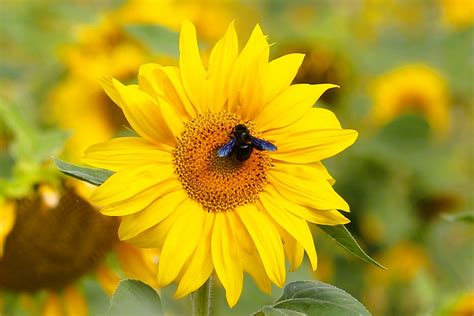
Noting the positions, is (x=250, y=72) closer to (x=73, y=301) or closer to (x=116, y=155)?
(x=116, y=155)

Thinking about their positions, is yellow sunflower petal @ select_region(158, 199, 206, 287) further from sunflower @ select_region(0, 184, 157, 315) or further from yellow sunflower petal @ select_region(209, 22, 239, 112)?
sunflower @ select_region(0, 184, 157, 315)

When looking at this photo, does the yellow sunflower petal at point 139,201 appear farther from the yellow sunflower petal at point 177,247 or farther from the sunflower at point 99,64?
the sunflower at point 99,64

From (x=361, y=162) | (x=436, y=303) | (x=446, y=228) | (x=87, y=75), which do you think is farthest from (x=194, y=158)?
(x=446, y=228)

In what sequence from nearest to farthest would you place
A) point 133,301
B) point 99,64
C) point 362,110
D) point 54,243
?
point 133,301
point 54,243
point 99,64
point 362,110

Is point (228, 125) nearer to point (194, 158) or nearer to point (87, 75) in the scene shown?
point (194, 158)

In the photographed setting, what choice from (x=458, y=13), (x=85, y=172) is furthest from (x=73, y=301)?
(x=458, y=13)

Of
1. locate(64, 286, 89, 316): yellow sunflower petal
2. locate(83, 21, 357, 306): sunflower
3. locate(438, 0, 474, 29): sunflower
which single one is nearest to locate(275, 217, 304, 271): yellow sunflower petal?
locate(83, 21, 357, 306): sunflower

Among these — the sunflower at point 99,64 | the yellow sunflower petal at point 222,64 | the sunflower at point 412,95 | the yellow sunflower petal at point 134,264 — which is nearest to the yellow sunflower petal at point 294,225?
the yellow sunflower petal at point 222,64
